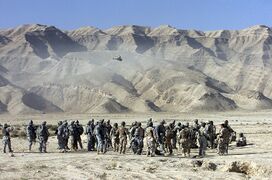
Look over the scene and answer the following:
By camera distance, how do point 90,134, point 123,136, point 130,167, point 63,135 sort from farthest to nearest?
point 63,135 < point 90,134 < point 123,136 < point 130,167

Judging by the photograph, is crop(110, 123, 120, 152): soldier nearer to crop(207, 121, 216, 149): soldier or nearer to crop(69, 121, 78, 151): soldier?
crop(69, 121, 78, 151): soldier

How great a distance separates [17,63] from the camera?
17700 centimetres

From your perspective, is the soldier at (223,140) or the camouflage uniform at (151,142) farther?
the soldier at (223,140)

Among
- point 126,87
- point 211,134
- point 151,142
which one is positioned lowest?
point 151,142

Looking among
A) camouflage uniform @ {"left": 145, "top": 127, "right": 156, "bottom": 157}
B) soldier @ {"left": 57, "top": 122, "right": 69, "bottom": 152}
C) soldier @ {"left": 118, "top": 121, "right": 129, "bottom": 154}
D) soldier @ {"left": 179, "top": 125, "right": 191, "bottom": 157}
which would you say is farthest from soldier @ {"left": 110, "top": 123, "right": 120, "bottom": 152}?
soldier @ {"left": 179, "top": 125, "right": 191, "bottom": 157}

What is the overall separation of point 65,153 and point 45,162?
14.8 ft

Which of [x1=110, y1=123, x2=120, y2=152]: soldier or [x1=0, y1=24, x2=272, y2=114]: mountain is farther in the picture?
[x1=0, y1=24, x2=272, y2=114]: mountain

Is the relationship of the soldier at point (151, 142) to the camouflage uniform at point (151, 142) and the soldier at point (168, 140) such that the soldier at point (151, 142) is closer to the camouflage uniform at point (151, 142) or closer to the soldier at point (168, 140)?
the camouflage uniform at point (151, 142)

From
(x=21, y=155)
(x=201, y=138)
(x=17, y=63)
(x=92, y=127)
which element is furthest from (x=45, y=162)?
(x=17, y=63)

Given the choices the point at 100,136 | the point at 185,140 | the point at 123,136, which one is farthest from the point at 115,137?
the point at 185,140

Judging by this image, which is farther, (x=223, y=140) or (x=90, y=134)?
(x=90, y=134)

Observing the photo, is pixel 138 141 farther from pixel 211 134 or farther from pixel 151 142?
pixel 211 134

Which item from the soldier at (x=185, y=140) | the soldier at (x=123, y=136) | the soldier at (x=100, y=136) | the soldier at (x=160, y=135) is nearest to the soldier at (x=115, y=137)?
the soldier at (x=123, y=136)

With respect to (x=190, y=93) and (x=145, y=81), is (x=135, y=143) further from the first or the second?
(x=145, y=81)
